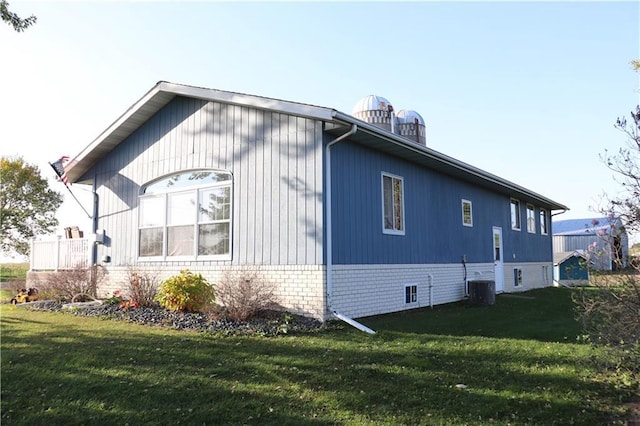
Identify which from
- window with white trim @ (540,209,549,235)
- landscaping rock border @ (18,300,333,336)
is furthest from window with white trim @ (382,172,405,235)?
window with white trim @ (540,209,549,235)

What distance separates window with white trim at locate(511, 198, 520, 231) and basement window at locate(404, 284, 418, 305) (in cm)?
847

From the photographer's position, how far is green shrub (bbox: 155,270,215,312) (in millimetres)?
9148

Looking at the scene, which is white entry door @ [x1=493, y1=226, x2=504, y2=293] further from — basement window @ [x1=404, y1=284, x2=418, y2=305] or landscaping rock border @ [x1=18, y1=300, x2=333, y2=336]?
landscaping rock border @ [x1=18, y1=300, x2=333, y2=336]

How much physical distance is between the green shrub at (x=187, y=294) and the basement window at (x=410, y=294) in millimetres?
4428

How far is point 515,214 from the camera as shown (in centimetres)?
1862

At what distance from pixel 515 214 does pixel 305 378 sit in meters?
15.5

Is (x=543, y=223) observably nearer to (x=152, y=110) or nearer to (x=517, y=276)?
(x=517, y=276)

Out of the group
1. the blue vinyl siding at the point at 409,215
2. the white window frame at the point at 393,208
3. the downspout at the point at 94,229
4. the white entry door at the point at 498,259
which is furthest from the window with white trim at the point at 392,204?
the downspout at the point at 94,229

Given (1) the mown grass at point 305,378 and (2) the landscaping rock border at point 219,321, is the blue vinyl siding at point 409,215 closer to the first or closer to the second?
(2) the landscaping rock border at point 219,321

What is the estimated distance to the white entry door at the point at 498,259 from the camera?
16.2 metres

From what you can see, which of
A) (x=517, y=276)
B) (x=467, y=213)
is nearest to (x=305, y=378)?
(x=467, y=213)

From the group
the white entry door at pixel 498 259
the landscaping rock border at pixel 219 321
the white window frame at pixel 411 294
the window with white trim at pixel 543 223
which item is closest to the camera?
the landscaping rock border at pixel 219 321

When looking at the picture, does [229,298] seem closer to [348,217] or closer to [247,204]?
[247,204]

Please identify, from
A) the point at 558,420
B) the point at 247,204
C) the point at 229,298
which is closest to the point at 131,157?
the point at 247,204
